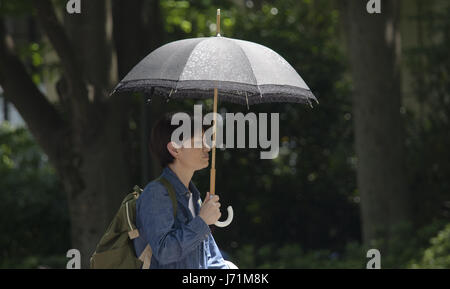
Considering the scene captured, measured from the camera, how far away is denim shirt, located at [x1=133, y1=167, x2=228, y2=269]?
3871mm

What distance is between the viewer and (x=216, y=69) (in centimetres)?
429

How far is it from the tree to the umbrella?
3.39 m

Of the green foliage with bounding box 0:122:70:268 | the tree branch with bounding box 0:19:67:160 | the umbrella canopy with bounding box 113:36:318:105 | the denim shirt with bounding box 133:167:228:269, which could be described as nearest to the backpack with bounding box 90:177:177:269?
the denim shirt with bounding box 133:167:228:269

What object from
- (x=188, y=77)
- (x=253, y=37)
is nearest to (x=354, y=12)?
(x=253, y=37)

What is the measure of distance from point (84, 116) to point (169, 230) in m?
4.31

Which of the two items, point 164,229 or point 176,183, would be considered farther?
point 176,183

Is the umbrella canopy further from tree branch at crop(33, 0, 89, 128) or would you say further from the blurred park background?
the blurred park background

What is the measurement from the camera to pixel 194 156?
166 inches

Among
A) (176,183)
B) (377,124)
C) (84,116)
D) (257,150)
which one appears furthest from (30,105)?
(176,183)

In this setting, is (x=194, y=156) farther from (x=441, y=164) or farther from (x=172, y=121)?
(x=441, y=164)

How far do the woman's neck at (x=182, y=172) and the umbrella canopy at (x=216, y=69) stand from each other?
430mm

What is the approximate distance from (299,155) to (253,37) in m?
1.83

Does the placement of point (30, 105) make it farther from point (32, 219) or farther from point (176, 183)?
point (176, 183)

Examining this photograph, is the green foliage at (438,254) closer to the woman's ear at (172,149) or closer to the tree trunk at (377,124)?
the tree trunk at (377,124)
